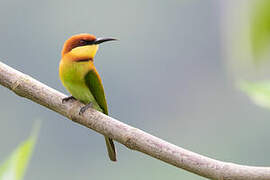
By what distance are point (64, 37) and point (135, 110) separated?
2.06 metres

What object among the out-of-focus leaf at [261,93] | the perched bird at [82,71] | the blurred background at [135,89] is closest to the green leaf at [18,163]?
the out-of-focus leaf at [261,93]

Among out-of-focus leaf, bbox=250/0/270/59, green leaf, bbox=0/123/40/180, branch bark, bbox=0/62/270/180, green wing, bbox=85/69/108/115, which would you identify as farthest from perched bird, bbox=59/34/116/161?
out-of-focus leaf, bbox=250/0/270/59

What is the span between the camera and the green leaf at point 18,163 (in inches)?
20.8

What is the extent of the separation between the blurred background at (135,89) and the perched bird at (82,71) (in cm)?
628

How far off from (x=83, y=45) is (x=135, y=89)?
36.2 feet

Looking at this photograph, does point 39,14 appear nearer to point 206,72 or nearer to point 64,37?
point 64,37

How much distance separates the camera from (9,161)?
1.82ft

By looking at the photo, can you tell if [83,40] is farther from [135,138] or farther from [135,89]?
[135,89]

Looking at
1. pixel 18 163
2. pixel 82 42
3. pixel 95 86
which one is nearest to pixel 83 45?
pixel 82 42

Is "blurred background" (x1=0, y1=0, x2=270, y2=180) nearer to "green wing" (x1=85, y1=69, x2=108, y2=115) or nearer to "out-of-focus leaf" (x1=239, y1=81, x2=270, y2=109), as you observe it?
"green wing" (x1=85, y1=69, x2=108, y2=115)

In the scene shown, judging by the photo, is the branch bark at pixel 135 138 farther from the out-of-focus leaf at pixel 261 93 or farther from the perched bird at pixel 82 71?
the perched bird at pixel 82 71

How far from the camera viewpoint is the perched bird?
1.37 meters

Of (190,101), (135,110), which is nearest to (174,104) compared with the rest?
(190,101)

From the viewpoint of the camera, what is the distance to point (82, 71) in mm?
1397
